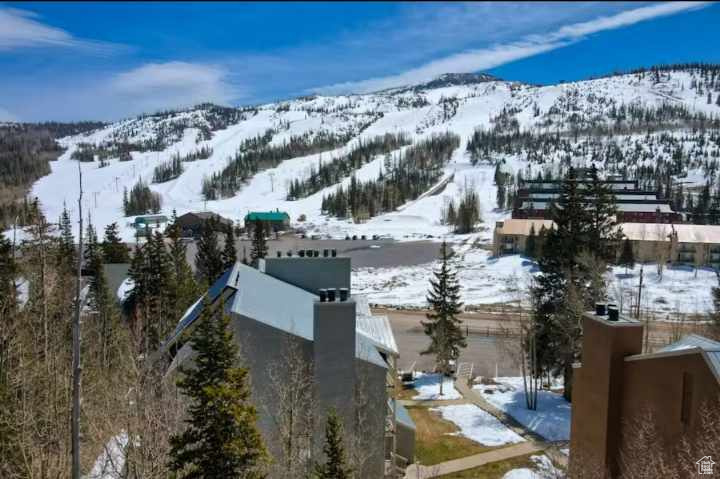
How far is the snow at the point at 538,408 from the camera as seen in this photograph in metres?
21.4

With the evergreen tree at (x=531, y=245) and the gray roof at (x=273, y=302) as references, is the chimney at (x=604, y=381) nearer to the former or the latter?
the gray roof at (x=273, y=302)

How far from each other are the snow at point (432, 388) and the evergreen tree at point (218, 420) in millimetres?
16930

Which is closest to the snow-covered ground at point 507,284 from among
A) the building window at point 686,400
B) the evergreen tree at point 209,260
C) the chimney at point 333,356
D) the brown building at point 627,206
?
the evergreen tree at point 209,260

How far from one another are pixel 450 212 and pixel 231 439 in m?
107

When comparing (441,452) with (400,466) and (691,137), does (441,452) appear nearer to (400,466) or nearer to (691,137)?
(400,466)

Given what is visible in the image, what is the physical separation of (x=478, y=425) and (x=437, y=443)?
9.26 feet

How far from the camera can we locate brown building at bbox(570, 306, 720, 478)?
9751 millimetres

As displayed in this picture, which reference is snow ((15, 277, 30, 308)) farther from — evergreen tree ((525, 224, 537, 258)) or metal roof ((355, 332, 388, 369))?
evergreen tree ((525, 224, 537, 258))

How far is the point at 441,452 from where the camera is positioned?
19266mm

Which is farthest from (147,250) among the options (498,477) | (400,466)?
(498,477)

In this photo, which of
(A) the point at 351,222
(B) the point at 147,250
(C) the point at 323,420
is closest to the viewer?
(C) the point at 323,420

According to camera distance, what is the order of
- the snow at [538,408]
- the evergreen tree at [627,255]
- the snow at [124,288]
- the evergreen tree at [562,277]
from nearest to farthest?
the snow at [538,408] < the evergreen tree at [562,277] < the snow at [124,288] < the evergreen tree at [627,255]

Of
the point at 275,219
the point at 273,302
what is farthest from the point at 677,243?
the point at 275,219

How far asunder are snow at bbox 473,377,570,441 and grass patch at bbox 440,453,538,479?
2756 mm
